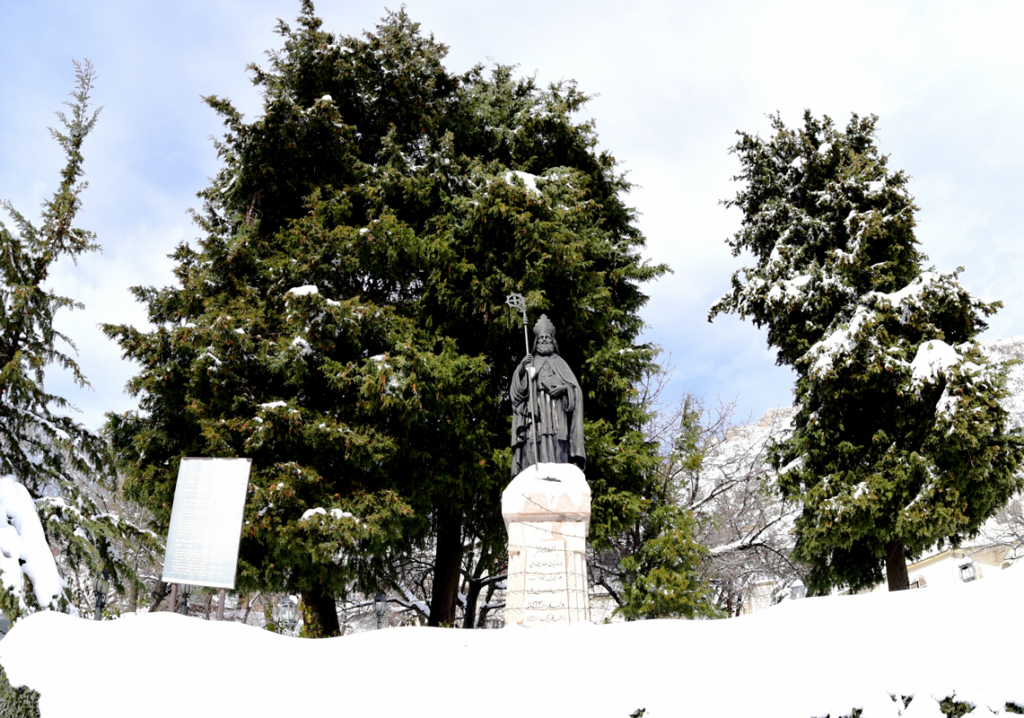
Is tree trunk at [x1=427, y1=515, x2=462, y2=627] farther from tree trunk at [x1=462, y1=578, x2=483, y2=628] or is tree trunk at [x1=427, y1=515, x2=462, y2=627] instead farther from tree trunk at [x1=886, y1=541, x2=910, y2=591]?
tree trunk at [x1=886, y1=541, x2=910, y2=591]

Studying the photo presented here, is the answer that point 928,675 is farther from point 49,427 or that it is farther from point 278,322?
point 278,322

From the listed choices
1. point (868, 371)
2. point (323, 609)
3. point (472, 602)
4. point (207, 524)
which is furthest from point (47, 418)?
point (868, 371)

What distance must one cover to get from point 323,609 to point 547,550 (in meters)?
5.17

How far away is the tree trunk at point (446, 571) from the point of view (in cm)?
1138

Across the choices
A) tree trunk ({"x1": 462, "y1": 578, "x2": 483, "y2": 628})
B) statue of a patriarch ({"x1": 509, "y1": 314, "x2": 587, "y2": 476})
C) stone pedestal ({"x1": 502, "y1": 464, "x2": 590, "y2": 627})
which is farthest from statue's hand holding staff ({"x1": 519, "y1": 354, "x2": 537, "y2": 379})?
tree trunk ({"x1": 462, "y1": 578, "x2": 483, "y2": 628})

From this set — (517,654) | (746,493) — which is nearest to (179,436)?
(517,654)

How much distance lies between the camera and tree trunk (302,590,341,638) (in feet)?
33.3

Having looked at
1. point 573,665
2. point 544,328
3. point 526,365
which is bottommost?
point 573,665

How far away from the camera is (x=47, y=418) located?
7133 millimetres

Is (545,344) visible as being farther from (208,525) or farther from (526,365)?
(208,525)

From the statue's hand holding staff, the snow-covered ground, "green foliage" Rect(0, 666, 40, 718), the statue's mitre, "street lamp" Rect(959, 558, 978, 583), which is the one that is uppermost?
the statue's mitre

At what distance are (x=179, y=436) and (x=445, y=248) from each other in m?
5.05

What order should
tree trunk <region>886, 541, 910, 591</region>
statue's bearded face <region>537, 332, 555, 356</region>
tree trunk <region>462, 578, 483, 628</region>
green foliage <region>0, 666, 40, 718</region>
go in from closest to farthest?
green foliage <region>0, 666, 40, 718</region>, statue's bearded face <region>537, 332, 555, 356</region>, tree trunk <region>886, 541, 910, 591</region>, tree trunk <region>462, 578, 483, 628</region>

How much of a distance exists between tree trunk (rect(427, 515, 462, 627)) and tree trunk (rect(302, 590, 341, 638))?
65.7 inches
